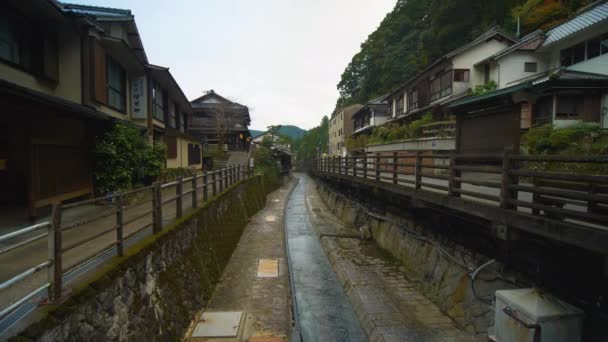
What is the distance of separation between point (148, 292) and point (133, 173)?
Result: 7011 mm

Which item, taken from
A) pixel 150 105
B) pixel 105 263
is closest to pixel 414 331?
pixel 105 263

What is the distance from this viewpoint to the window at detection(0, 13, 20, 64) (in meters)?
7.55

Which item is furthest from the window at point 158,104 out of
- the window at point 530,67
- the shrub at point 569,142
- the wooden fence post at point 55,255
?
the window at point 530,67

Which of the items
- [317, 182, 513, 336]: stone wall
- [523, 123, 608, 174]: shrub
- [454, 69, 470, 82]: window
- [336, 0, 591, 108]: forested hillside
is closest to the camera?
[317, 182, 513, 336]: stone wall

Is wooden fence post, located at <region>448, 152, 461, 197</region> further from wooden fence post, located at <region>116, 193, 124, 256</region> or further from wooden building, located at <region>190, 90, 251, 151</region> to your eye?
wooden building, located at <region>190, 90, 251, 151</region>

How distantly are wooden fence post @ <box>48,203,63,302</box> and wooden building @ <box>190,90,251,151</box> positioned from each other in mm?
34205

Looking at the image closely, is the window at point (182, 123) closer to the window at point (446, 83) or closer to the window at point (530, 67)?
the window at point (446, 83)

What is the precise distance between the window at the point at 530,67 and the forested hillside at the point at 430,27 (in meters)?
5.50

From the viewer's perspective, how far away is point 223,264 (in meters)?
10.9

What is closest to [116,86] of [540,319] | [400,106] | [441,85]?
[540,319]

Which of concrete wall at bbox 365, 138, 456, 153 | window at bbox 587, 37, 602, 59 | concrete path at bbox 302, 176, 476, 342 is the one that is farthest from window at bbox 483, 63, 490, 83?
concrete path at bbox 302, 176, 476, 342

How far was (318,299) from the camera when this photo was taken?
9492 mm

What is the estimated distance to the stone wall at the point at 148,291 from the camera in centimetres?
322

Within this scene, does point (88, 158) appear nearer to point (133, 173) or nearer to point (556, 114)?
point (133, 173)
